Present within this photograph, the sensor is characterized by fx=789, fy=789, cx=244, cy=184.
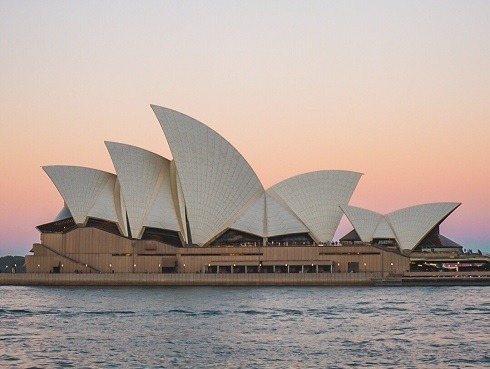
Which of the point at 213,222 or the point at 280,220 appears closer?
the point at 213,222

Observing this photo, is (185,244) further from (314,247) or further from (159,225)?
(314,247)

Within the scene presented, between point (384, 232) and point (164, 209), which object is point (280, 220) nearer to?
point (384, 232)

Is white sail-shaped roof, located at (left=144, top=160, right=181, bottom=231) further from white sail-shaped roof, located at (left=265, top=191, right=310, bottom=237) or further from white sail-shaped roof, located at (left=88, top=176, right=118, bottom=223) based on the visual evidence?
white sail-shaped roof, located at (left=265, top=191, right=310, bottom=237)

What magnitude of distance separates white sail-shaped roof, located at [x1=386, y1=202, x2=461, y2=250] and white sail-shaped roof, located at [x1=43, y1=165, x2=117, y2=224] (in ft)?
86.1

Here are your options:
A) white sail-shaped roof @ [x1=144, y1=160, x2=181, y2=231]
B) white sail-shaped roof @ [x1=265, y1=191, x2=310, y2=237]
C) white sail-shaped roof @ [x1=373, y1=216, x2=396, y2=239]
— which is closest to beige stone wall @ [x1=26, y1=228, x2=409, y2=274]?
white sail-shaped roof @ [x1=144, y1=160, x2=181, y2=231]

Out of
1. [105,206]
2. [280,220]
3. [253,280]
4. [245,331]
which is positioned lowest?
[245,331]

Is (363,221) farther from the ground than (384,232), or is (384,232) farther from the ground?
(363,221)

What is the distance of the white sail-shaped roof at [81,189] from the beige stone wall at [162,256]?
5.58ft

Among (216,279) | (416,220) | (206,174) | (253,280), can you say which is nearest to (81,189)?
(206,174)

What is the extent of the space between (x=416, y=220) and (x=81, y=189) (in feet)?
101

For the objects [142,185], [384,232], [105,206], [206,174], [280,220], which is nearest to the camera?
[206,174]

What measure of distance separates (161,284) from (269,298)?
18.4 m

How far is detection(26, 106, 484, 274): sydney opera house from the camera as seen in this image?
6944cm

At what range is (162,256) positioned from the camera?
234 feet
